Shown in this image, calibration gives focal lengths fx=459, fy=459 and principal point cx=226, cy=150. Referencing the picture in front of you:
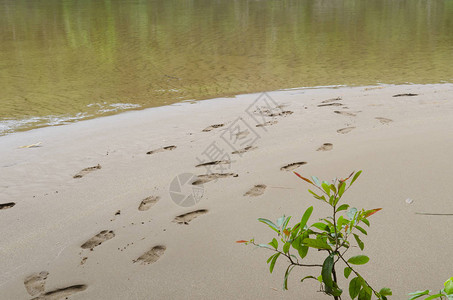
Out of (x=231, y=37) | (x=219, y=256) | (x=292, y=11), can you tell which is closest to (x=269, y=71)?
(x=231, y=37)

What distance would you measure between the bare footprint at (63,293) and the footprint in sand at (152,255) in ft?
0.93

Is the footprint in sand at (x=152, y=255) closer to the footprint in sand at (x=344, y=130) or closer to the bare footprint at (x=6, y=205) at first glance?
the bare footprint at (x=6, y=205)

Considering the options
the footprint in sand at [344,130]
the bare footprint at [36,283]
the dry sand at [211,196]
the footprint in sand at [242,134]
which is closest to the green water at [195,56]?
the dry sand at [211,196]

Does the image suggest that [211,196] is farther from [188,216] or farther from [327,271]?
[327,271]

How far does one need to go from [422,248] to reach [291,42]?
7997mm

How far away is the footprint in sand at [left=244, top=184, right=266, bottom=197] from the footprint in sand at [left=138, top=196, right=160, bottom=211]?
58 centimetres

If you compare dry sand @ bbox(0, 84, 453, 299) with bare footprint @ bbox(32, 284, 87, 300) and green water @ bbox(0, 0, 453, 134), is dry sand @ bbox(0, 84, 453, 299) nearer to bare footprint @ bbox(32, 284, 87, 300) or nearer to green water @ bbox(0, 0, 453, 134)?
bare footprint @ bbox(32, 284, 87, 300)

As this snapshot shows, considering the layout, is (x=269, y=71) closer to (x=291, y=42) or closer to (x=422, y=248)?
(x=291, y=42)

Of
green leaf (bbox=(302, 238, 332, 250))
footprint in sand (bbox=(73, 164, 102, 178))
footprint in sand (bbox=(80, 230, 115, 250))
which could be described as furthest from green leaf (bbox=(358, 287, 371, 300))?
footprint in sand (bbox=(73, 164, 102, 178))

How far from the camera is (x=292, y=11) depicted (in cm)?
1661

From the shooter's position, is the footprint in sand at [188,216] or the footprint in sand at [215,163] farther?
the footprint in sand at [215,163]

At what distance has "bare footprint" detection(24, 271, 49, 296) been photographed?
212 centimetres

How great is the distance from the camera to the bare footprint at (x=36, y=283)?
2119 mm

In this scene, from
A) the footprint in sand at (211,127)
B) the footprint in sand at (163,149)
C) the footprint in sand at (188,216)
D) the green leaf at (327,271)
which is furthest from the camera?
the footprint in sand at (211,127)
